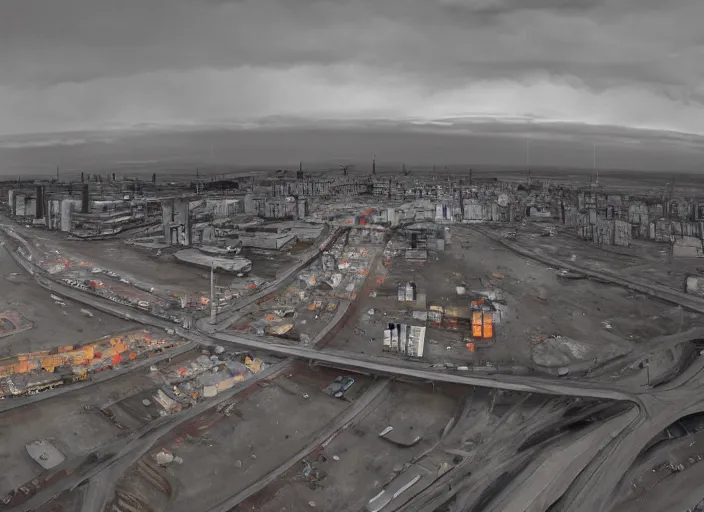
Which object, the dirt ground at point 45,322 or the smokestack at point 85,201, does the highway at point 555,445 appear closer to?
the dirt ground at point 45,322

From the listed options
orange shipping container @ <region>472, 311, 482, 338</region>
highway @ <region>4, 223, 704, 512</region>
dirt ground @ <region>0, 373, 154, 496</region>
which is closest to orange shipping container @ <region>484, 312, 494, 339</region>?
orange shipping container @ <region>472, 311, 482, 338</region>

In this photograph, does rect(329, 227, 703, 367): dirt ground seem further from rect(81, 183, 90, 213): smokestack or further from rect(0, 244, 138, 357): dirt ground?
rect(81, 183, 90, 213): smokestack

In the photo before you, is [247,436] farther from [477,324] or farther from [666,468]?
[477,324]

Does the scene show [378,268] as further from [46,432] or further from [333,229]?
[46,432]

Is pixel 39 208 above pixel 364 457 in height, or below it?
above

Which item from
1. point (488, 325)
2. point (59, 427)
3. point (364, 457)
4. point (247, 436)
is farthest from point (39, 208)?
point (364, 457)

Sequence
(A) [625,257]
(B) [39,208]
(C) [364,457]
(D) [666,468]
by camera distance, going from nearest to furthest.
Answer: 1. (D) [666,468]
2. (C) [364,457]
3. (A) [625,257]
4. (B) [39,208]
